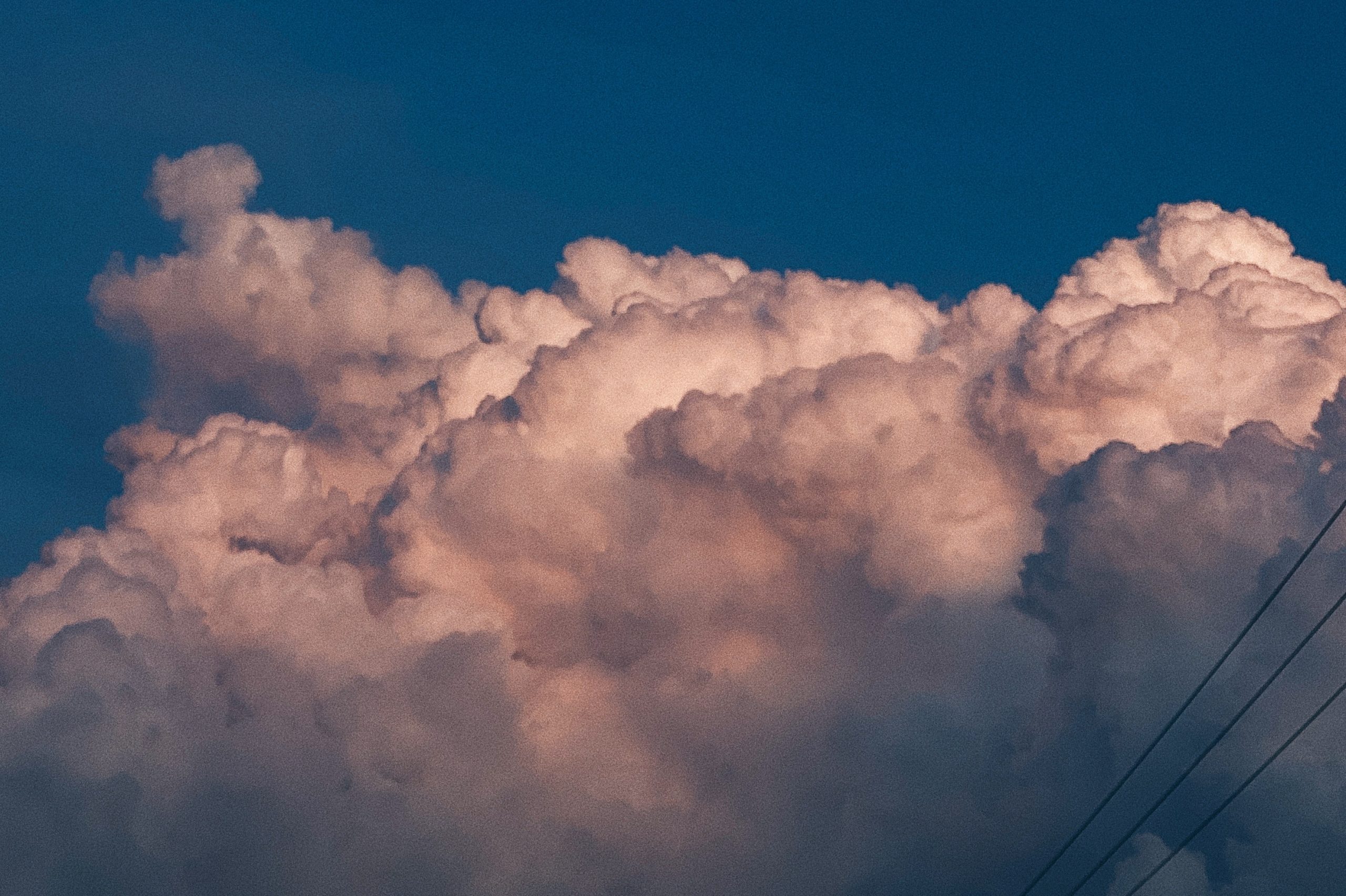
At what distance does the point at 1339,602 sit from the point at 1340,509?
Answer: 23.7ft

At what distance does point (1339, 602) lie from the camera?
6100cm

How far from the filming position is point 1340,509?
5981cm

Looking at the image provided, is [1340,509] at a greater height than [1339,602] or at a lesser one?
greater
